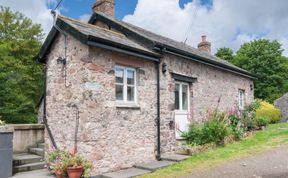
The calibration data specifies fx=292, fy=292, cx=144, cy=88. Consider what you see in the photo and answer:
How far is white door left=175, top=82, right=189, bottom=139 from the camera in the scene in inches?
472

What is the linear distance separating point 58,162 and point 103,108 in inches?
76.1

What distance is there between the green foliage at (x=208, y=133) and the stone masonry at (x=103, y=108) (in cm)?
91

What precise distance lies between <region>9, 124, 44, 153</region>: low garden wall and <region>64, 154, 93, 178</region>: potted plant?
3.55m

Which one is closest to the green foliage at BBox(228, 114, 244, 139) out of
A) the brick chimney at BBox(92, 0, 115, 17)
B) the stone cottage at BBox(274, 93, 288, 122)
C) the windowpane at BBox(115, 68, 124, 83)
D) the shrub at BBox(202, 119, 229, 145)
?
the shrub at BBox(202, 119, 229, 145)

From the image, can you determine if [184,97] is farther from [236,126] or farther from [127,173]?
[127,173]

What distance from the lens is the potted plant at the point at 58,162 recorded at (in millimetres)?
7535

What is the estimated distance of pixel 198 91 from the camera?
13.2 m

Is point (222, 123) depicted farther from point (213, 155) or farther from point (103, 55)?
point (103, 55)

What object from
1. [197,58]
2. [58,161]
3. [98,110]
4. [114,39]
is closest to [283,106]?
[197,58]

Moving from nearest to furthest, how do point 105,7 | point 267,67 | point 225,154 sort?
point 225,154, point 105,7, point 267,67

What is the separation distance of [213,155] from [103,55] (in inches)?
204

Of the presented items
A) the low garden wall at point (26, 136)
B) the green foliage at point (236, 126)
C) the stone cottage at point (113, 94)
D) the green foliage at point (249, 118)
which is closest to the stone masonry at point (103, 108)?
the stone cottage at point (113, 94)

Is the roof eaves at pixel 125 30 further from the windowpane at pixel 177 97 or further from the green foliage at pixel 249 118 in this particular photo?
the green foliage at pixel 249 118

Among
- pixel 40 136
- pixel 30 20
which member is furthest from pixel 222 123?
pixel 30 20
